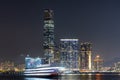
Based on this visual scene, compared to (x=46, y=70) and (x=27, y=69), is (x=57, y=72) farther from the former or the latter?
(x=27, y=69)

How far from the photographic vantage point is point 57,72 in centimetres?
16388

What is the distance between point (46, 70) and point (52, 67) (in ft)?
10.5

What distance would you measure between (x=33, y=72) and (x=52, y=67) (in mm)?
9038

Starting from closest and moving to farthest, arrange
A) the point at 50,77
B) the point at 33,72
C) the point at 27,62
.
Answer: the point at 50,77
the point at 33,72
the point at 27,62

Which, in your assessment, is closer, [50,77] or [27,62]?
[50,77]

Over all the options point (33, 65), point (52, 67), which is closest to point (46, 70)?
point (52, 67)

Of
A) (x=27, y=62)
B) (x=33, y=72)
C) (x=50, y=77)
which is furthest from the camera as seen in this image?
(x=27, y=62)

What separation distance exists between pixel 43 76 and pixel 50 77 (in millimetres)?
2467

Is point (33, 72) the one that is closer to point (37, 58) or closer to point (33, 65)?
point (33, 65)

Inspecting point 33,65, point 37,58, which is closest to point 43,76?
point 33,65

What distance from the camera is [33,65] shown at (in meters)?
177

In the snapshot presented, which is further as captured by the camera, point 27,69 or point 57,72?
point 27,69

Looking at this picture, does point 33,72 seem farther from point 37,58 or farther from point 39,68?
point 37,58

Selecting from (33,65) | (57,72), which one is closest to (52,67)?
(57,72)
